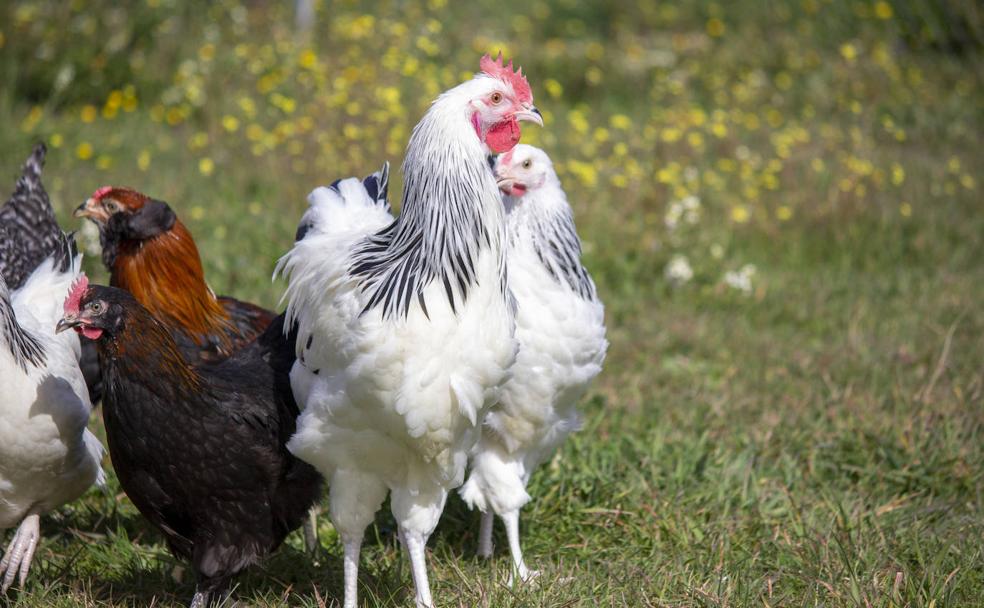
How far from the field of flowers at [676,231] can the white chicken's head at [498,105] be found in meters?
1.44

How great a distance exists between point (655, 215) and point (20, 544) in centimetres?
467

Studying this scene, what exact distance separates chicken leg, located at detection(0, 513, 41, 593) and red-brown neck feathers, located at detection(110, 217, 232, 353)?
0.89 metres

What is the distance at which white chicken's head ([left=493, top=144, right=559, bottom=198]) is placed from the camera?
3799 millimetres

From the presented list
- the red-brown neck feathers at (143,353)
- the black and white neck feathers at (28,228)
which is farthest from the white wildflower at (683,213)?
the red-brown neck feathers at (143,353)

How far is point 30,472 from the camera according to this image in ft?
10.7

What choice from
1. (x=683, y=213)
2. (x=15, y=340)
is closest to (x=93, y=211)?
(x=15, y=340)

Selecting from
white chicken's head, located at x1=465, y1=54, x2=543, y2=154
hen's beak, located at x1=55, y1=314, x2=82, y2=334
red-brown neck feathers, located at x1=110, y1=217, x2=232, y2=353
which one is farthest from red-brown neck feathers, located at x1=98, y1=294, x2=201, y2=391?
white chicken's head, located at x1=465, y1=54, x2=543, y2=154

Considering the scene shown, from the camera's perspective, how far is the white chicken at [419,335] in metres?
2.90

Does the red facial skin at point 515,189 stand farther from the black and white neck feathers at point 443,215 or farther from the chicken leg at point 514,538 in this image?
the chicken leg at point 514,538

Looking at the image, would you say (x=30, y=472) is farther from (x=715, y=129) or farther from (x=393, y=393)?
(x=715, y=129)

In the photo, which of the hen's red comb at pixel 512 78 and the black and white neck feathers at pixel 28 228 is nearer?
the hen's red comb at pixel 512 78

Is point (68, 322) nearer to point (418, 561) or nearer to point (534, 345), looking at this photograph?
point (418, 561)

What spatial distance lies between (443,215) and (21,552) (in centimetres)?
190

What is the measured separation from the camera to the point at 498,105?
3084 millimetres
